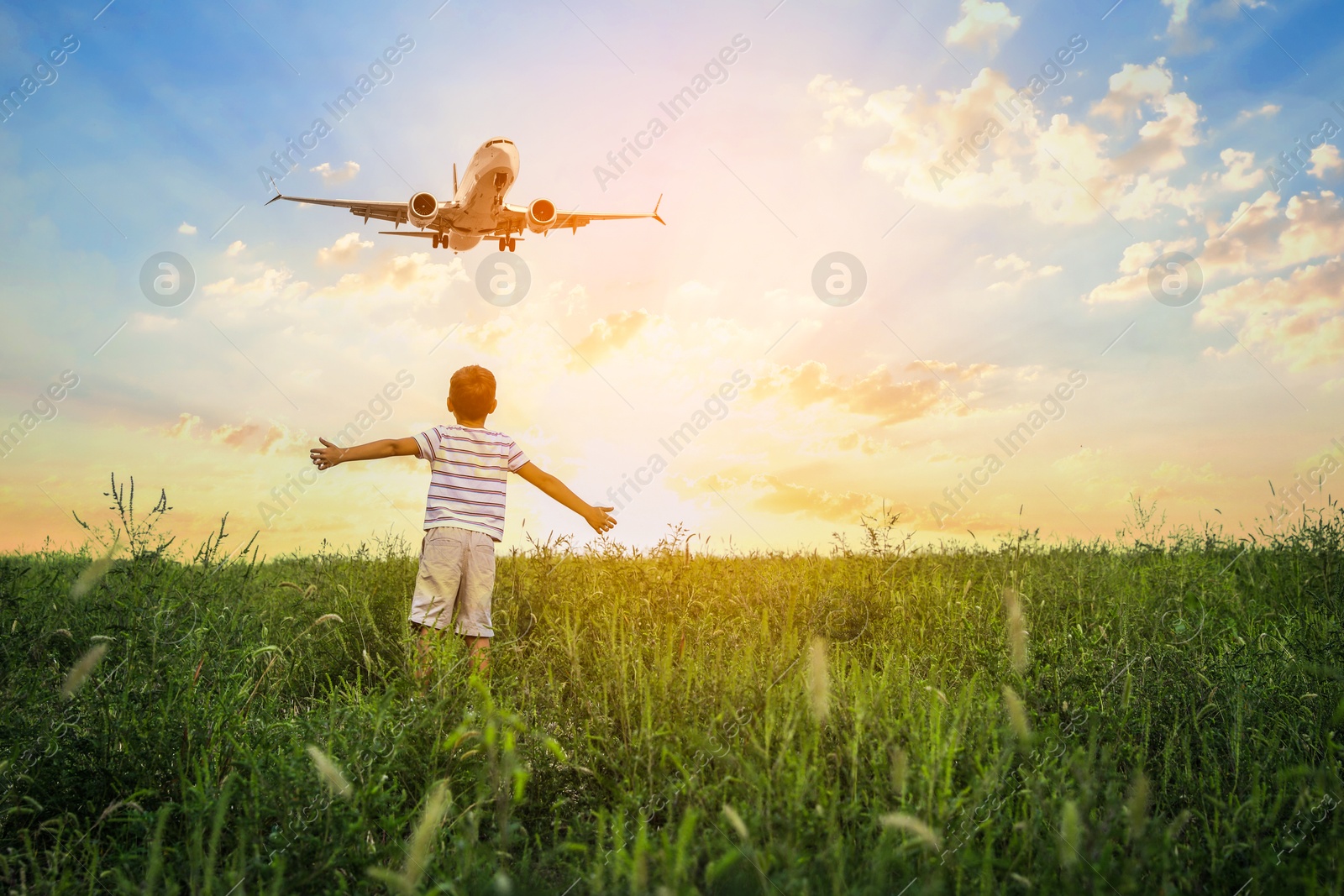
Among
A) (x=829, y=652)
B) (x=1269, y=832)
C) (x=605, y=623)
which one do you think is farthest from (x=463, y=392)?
(x=1269, y=832)

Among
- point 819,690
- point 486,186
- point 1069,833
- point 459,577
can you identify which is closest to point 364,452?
point 459,577

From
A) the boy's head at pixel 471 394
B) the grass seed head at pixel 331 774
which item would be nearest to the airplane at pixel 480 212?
the boy's head at pixel 471 394

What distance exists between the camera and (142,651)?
2.87 m

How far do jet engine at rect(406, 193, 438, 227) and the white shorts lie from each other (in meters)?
18.5

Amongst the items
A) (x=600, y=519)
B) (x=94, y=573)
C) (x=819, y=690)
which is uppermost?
(x=600, y=519)

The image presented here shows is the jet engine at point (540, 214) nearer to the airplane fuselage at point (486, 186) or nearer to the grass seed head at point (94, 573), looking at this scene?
the airplane fuselage at point (486, 186)

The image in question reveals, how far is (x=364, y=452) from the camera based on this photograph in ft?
15.1

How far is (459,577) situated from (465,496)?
0.52 m

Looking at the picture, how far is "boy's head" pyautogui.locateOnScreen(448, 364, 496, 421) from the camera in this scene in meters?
5.01

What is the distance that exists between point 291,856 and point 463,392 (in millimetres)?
3363

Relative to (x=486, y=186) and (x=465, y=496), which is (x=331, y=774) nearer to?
(x=465, y=496)

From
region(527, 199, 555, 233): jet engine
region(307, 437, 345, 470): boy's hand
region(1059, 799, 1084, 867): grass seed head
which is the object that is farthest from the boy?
region(527, 199, 555, 233): jet engine

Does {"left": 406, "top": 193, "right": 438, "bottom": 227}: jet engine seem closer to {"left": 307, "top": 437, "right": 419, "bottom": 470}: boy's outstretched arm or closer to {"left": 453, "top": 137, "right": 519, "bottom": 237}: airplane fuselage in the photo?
{"left": 453, "top": 137, "right": 519, "bottom": 237}: airplane fuselage

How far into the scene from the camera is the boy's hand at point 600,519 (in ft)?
16.0
